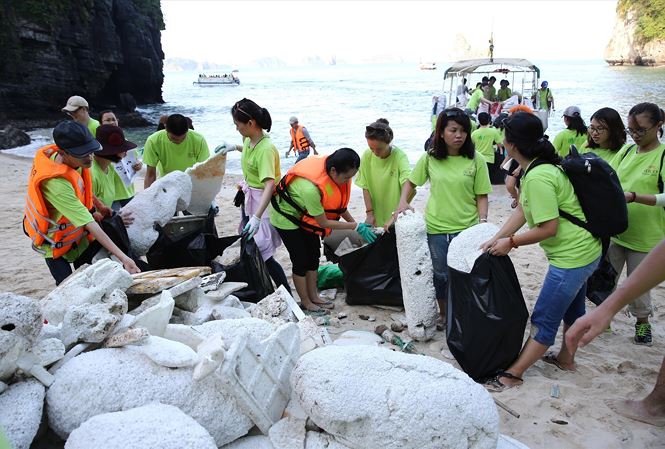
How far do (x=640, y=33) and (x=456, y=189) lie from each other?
246 feet

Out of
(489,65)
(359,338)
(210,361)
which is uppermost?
(489,65)

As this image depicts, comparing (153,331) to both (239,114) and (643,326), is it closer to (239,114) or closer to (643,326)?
(239,114)

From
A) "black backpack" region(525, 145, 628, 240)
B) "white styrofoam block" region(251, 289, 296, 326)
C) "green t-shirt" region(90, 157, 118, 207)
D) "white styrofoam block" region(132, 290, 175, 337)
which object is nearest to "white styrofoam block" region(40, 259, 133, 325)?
"white styrofoam block" region(132, 290, 175, 337)

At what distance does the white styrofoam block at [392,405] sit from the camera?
206cm

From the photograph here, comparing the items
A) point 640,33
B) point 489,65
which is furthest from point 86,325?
point 640,33

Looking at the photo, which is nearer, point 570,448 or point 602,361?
point 570,448

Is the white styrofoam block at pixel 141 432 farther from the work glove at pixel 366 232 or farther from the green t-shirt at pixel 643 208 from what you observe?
the green t-shirt at pixel 643 208

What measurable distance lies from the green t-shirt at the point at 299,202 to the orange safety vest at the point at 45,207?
1.36 meters

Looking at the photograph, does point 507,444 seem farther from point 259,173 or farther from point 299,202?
point 259,173

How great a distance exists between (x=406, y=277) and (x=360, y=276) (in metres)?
0.56

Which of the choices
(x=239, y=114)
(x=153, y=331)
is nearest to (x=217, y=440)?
(x=153, y=331)

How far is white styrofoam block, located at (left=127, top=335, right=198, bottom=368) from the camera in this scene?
7.04 ft

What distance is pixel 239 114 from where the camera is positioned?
399 centimetres

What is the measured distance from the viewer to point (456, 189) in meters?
3.70
